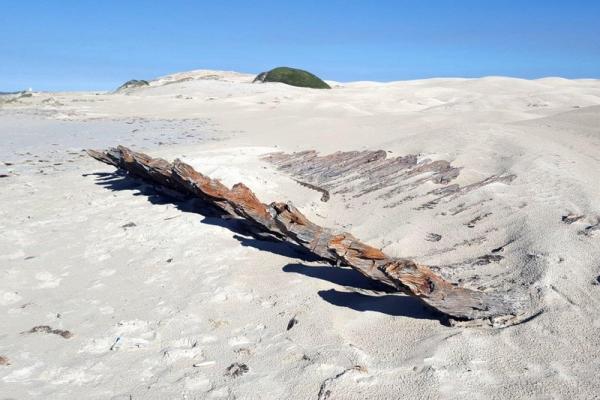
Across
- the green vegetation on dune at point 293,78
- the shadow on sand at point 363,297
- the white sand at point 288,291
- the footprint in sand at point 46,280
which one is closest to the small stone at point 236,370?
the white sand at point 288,291

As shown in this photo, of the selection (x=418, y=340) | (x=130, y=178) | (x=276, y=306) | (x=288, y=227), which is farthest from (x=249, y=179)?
(x=418, y=340)

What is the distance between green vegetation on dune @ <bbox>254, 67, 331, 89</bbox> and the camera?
39.0 m

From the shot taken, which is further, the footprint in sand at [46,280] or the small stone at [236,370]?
the footprint in sand at [46,280]

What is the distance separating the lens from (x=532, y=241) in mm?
4551

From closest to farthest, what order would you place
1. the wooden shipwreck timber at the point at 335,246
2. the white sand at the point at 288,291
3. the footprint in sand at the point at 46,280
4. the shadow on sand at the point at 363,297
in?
1. the white sand at the point at 288,291
2. the wooden shipwreck timber at the point at 335,246
3. the shadow on sand at the point at 363,297
4. the footprint in sand at the point at 46,280

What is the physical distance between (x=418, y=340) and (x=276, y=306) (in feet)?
3.72

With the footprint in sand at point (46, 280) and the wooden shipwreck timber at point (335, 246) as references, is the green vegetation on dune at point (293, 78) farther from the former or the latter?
the footprint in sand at point (46, 280)

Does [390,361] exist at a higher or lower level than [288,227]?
lower

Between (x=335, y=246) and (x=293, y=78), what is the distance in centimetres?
3629

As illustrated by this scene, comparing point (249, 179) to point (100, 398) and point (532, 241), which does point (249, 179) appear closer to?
point (532, 241)

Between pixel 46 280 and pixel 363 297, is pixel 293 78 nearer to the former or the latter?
pixel 46 280

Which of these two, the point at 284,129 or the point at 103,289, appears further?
the point at 284,129

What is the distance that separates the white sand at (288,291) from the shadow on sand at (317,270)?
0.02m

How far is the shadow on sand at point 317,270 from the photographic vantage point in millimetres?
3818
